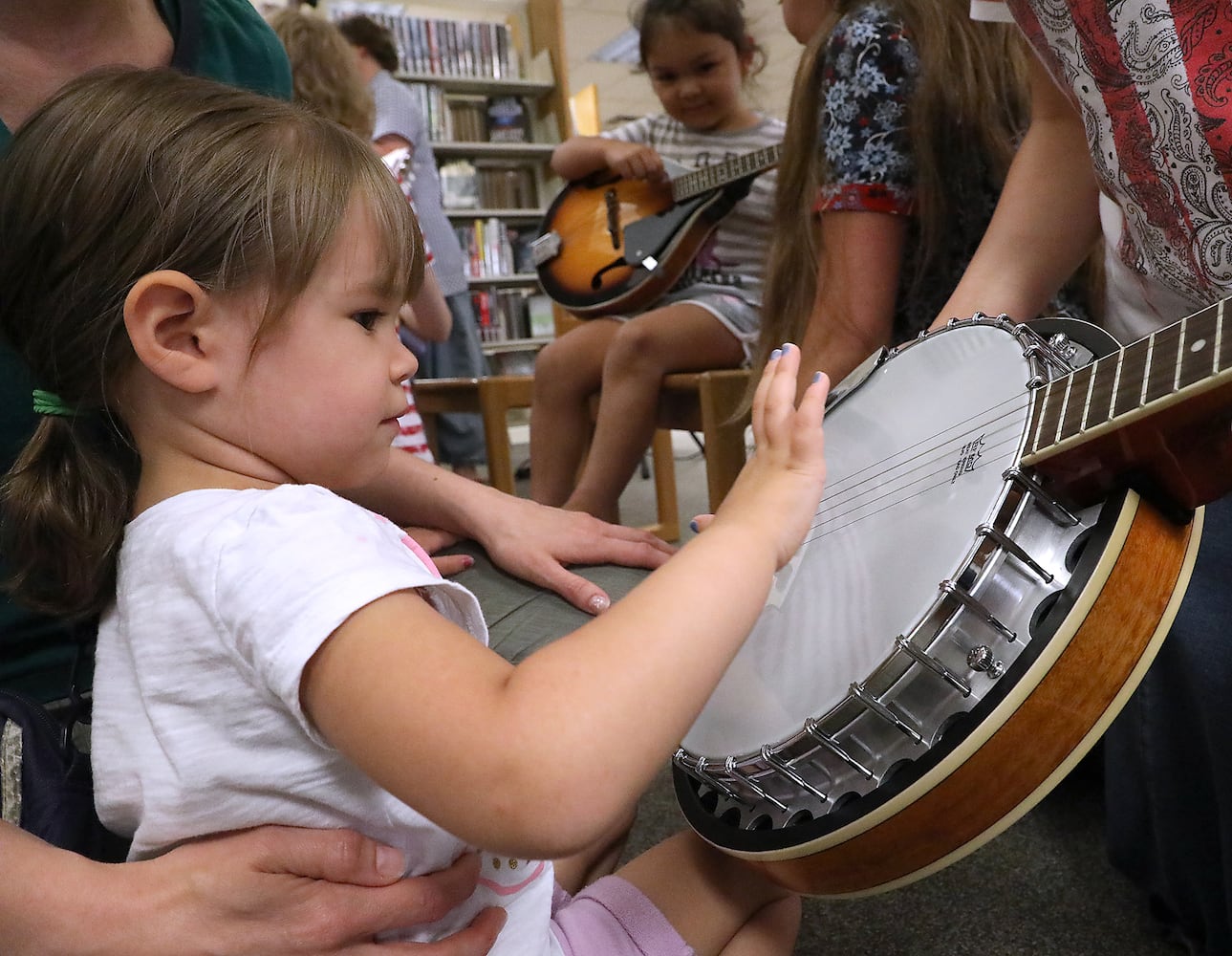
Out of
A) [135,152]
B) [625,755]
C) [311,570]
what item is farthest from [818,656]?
[135,152]

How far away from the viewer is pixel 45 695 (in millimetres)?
700

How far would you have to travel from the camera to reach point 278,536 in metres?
0.43

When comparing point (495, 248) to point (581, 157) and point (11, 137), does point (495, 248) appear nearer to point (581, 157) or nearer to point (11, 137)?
point (581, 157)

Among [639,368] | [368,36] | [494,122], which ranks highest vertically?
[368,36]

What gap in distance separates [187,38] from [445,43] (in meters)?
3.78

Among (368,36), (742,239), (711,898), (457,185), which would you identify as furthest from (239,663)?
(457,185)

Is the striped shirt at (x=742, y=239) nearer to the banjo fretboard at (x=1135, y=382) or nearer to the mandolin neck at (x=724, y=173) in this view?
the mandolin neck at (x=724, y=173)

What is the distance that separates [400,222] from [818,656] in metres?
0.39

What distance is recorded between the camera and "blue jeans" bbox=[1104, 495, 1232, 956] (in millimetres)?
697

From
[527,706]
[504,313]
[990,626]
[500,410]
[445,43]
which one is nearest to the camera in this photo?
[527,706]

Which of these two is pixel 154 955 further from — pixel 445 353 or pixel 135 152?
pixel 445 353

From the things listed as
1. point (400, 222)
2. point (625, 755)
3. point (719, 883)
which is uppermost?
point (400, 222)

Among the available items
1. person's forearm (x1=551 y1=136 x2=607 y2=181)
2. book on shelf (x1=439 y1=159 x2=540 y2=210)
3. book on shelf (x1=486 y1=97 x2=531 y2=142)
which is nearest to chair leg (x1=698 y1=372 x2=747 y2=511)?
person's forearm (x1=551 y1=136 x2=607 y2=181)

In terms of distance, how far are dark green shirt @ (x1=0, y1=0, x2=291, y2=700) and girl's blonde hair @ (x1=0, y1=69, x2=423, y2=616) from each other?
59mm
